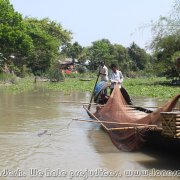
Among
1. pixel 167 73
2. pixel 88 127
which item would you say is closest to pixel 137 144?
pixel 88 127

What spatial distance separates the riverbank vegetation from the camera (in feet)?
104

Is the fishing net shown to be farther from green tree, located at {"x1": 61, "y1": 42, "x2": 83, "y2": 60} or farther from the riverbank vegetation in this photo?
green tree, located at {"x1": 61, "y1": 42, "x2": 83, "y2": 60}

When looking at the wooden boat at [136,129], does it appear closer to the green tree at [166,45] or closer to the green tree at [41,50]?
the green tree at [166,45]

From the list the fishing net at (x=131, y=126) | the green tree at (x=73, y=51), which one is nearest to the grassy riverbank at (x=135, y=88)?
the fishing net at (x=131, y=126)

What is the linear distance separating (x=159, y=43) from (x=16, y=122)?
78.2ft

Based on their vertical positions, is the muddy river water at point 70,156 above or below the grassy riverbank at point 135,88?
below

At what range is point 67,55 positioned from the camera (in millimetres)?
73688

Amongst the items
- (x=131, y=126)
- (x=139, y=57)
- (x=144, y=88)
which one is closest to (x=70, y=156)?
(x=131, y=126)

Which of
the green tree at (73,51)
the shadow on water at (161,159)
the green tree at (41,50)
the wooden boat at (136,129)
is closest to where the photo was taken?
the shadow on water at (161,159)

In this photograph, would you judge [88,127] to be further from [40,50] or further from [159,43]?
[40,50]

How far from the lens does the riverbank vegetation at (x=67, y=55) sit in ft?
104

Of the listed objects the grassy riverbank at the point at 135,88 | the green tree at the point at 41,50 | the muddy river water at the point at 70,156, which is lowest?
the muddy river water at the point at 70,156

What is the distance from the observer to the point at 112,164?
688 centimetres

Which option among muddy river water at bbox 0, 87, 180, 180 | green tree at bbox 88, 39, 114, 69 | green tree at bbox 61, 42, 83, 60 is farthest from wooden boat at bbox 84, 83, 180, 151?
green tree at bbox 61, 42, 83, 60
